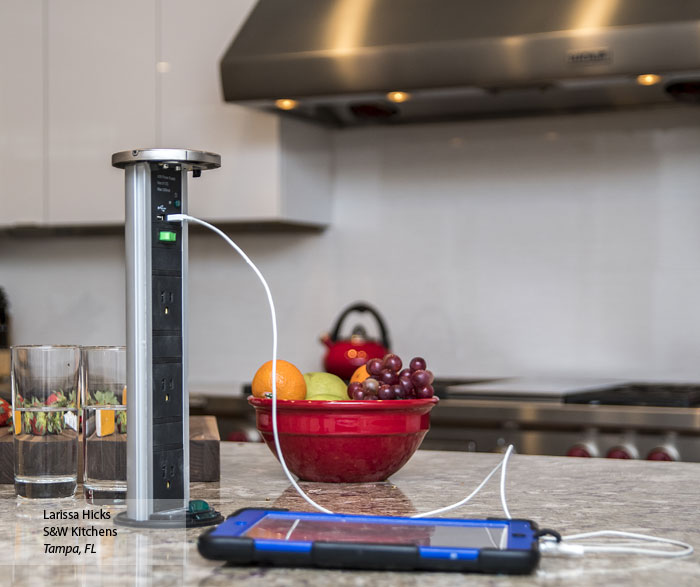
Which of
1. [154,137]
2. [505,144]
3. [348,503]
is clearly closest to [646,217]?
[505,144]

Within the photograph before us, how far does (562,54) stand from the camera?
2.24 metres

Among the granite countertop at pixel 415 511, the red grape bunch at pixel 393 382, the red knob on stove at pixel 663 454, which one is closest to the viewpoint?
the granite countertop at pixel 415 511

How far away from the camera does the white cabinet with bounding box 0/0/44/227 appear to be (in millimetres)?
3066

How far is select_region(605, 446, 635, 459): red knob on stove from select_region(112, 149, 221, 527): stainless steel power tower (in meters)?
1.42

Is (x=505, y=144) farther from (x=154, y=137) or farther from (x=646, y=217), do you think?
(x=154, y=137)

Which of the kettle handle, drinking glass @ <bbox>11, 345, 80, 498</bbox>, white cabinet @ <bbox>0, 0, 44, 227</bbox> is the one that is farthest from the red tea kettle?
drinking glass @ <bbox>11, 345, 80, 498</bbox>

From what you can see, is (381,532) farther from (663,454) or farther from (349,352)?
(349,352)

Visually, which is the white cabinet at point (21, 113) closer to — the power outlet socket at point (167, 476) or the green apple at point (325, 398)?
the green apple at point (325, 398)

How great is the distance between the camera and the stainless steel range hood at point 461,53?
7.14ft

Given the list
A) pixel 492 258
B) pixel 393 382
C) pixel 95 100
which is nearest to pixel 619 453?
pixel 492 258

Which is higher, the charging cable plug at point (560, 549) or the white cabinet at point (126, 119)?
the white cabinet at point (126, 119)

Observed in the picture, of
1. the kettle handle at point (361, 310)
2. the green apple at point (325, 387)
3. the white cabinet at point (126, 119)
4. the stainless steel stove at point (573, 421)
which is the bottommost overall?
the stainless steel stove at point (573, 421)

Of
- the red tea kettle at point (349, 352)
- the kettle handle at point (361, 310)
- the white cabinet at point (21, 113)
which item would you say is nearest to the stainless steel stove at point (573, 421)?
the red tea kettle at point (349, 352)

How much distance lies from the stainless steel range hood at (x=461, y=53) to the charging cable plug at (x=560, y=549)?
1592 mm
